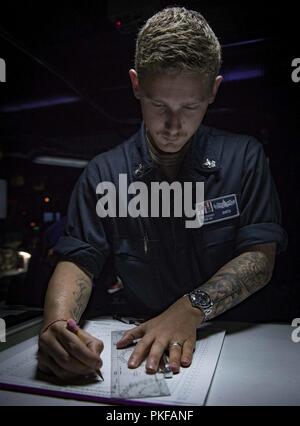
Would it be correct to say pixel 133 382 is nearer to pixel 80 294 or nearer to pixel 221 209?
pixel 80 294

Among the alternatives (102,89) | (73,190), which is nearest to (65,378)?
(73,190)

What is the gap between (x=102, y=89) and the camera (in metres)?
1.35

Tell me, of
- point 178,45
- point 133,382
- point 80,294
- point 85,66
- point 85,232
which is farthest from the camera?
point 85,66

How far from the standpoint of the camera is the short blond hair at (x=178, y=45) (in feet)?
3.34

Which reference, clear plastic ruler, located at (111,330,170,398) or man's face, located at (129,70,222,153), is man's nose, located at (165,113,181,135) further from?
clear plastic ruler, located at (111,330,170,398)

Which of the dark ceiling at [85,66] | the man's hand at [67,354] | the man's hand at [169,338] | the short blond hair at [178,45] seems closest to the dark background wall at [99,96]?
the dark ceiling at [85,66]

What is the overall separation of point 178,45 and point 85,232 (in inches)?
25.1

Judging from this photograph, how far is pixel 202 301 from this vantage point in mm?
1054

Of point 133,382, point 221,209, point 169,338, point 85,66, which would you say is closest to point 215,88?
point 221,209

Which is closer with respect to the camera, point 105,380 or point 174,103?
point 105,380

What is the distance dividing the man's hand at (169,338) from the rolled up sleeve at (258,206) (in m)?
0.31

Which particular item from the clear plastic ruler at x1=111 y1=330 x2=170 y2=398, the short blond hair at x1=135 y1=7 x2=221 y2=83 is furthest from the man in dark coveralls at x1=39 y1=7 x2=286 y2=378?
the clear plastic ruler at x1=111 y1=330 x2=170 y2=398

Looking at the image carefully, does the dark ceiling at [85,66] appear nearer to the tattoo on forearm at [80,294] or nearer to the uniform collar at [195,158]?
the uniform collar at [195,158]
